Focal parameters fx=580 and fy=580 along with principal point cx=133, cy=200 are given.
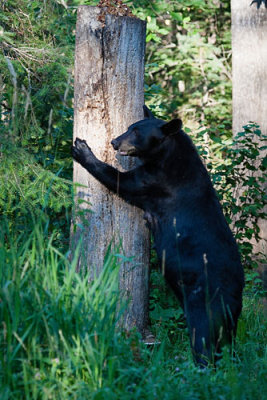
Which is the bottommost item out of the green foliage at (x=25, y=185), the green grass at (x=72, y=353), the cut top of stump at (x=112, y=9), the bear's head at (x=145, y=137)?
the green grass at (x=72, y=353)

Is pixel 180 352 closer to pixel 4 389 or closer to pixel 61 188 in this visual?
pixel 61 188

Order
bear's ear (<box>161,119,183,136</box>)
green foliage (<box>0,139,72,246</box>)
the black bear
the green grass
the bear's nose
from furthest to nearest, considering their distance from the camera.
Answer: bear's ear (<box>161,119,183,136</box>)
green foliage (<box>0,139,72,246</box>)
the bear's nose
the black bear
the green grass

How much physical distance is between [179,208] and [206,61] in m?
8.61

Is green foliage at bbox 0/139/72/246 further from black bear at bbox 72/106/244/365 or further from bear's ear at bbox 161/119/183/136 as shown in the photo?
bear's ear at bbox 161/119/183/136

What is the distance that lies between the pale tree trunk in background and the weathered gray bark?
3.77 meters

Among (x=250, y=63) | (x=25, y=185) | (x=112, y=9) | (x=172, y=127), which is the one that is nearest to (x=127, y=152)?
(x=172, y=127)

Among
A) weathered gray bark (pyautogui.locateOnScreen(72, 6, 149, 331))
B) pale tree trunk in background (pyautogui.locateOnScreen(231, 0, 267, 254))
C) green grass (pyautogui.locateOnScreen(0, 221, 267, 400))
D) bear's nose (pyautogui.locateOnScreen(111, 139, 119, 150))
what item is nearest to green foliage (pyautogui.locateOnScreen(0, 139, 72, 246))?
weathered gray bark (pyautogui.locateOnScreen(72, 6, 149, 331))

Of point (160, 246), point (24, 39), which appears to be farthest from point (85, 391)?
point (24, 39)

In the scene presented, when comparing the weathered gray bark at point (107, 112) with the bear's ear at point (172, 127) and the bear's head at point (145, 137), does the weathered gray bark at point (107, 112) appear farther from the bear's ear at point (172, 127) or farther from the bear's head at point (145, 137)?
the bear's ear at point (172, 127)

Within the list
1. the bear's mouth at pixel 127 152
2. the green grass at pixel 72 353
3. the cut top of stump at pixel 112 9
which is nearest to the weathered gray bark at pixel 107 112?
the cut top of stump at pixel 112 9

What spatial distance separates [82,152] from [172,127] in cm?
75

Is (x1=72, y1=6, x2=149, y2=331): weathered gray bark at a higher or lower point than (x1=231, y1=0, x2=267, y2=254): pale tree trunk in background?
lower

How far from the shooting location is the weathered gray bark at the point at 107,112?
4.37 metres

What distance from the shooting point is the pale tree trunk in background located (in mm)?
7969
